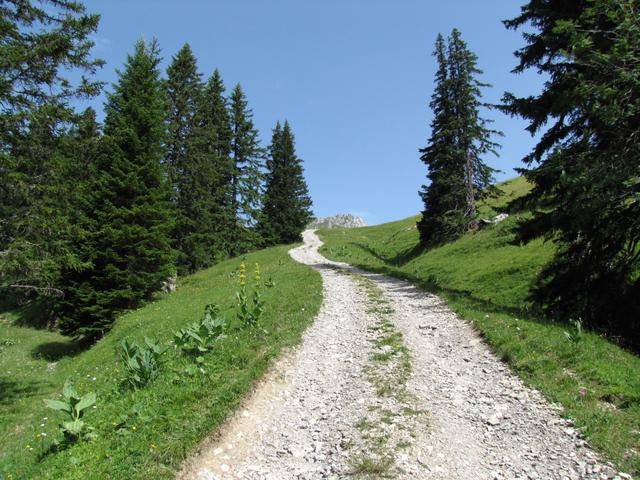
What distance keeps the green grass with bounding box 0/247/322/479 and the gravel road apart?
0.37 metres

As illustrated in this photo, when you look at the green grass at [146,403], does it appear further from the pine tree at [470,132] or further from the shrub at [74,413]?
the pine tree at [470,132]

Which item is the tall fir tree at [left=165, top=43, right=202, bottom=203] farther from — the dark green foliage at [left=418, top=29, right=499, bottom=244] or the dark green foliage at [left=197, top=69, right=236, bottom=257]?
the dark green foliage at [left=418, top=29, right=499, bottom=244]

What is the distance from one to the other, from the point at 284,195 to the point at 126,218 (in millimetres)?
36441

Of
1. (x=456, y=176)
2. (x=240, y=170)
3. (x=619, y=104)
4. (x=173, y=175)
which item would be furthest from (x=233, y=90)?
(x=619, y=104)

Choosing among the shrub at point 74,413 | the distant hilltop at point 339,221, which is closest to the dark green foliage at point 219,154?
the shrub at point 74,413

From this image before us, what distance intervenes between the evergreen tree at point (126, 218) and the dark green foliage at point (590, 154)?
18.6 m

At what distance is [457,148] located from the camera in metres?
34.9

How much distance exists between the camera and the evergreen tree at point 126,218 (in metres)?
21.1

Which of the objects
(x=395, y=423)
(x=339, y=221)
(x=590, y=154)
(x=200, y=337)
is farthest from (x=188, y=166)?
(x=339, y=221)

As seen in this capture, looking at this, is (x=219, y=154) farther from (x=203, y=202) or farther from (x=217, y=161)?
(x=203, y=202)

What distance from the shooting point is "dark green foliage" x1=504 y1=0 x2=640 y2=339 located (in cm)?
970

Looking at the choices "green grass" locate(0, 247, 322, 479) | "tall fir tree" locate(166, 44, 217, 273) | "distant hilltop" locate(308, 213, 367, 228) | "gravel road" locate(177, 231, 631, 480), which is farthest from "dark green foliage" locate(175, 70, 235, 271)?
"distant hilltop" locate(308, 213, 367, 228)

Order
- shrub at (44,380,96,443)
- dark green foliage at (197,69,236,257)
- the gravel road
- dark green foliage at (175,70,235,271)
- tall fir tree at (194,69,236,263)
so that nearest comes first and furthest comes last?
the gravel road, shrub at (44,380,96,443), dark green foliage at (175,70,235,271), tall fir tree at (194,69,236,263), dark green foliage at (197,69,236,257)

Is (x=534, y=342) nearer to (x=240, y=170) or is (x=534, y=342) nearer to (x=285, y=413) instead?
(x=285, y=413)
